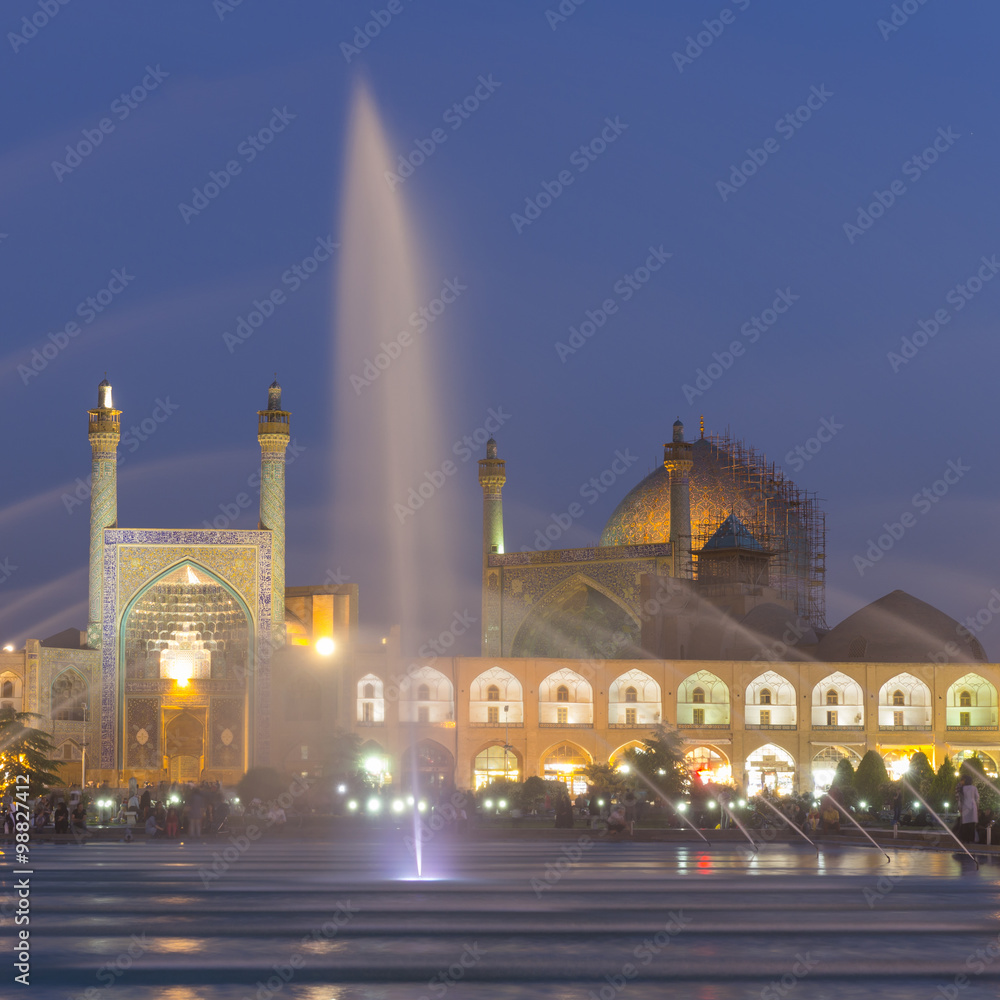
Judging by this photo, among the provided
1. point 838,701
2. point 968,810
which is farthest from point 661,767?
point 968,810

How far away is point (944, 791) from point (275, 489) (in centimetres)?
1974

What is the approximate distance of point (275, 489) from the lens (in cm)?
3906

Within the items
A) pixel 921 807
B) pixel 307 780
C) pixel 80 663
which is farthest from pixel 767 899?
pixel 80 663

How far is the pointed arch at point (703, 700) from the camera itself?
134 feet

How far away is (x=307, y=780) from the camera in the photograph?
90.6 feet

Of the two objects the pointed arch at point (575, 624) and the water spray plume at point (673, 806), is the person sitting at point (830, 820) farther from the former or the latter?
the pointed arch at point (575, 624)

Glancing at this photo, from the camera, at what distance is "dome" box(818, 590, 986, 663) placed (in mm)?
42188

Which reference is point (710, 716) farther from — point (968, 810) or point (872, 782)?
point (968, 810)

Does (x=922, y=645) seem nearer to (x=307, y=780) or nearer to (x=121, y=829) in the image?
(x=307, y=780)

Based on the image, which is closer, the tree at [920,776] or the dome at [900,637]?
the tree at [920,776]

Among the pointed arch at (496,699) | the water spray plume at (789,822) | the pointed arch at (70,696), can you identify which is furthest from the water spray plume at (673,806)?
the pointed arch at (70,696)

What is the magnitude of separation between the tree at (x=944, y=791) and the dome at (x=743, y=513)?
2151 cm

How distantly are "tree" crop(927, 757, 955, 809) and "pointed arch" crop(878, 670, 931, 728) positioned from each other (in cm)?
1702

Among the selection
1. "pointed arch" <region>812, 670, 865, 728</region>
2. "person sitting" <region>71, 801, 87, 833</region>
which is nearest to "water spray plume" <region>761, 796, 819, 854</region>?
"person sitting" <region>71, 801, 87, 833</region>
